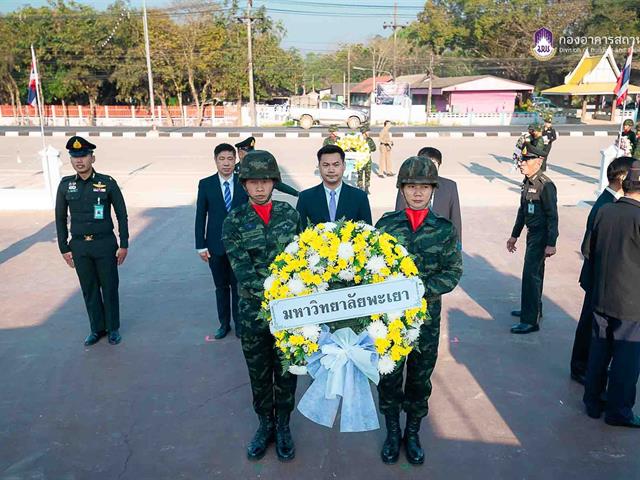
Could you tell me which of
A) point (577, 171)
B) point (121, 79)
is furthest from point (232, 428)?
point (121, 79)

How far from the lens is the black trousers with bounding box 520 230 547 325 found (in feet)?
15.0

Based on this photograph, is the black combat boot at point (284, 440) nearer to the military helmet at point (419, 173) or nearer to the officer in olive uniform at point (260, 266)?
the officer in olive uniform at point (260, 266)

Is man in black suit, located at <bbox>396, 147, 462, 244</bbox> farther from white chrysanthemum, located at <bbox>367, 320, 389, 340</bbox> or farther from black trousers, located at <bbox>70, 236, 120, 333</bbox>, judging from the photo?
black trousers, located at <bbox>70, 236, 120, 333</bbox>

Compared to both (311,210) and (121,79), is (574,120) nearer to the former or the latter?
(121,79)

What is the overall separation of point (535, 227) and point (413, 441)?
2.22 metres

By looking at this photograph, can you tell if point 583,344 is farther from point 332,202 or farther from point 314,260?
point 314,260

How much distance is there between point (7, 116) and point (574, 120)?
4017 centimetres

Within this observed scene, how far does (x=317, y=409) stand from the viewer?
9.17 ft

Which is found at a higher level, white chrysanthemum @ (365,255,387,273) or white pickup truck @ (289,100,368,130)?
white pickup truck @ (289,100,368,130)

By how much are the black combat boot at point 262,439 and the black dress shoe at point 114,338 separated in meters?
1.93

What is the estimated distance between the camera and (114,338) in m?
4.74

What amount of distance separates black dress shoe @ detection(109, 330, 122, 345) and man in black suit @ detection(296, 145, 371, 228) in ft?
6.65

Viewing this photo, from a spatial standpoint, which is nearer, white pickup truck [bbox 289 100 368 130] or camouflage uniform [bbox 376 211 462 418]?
camouflage uniform [bbox 376 211 462 418]

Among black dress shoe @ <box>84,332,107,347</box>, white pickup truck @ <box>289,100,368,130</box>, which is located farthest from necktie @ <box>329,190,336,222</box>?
white pickup truck @ <box>289,100,368,130</box>
